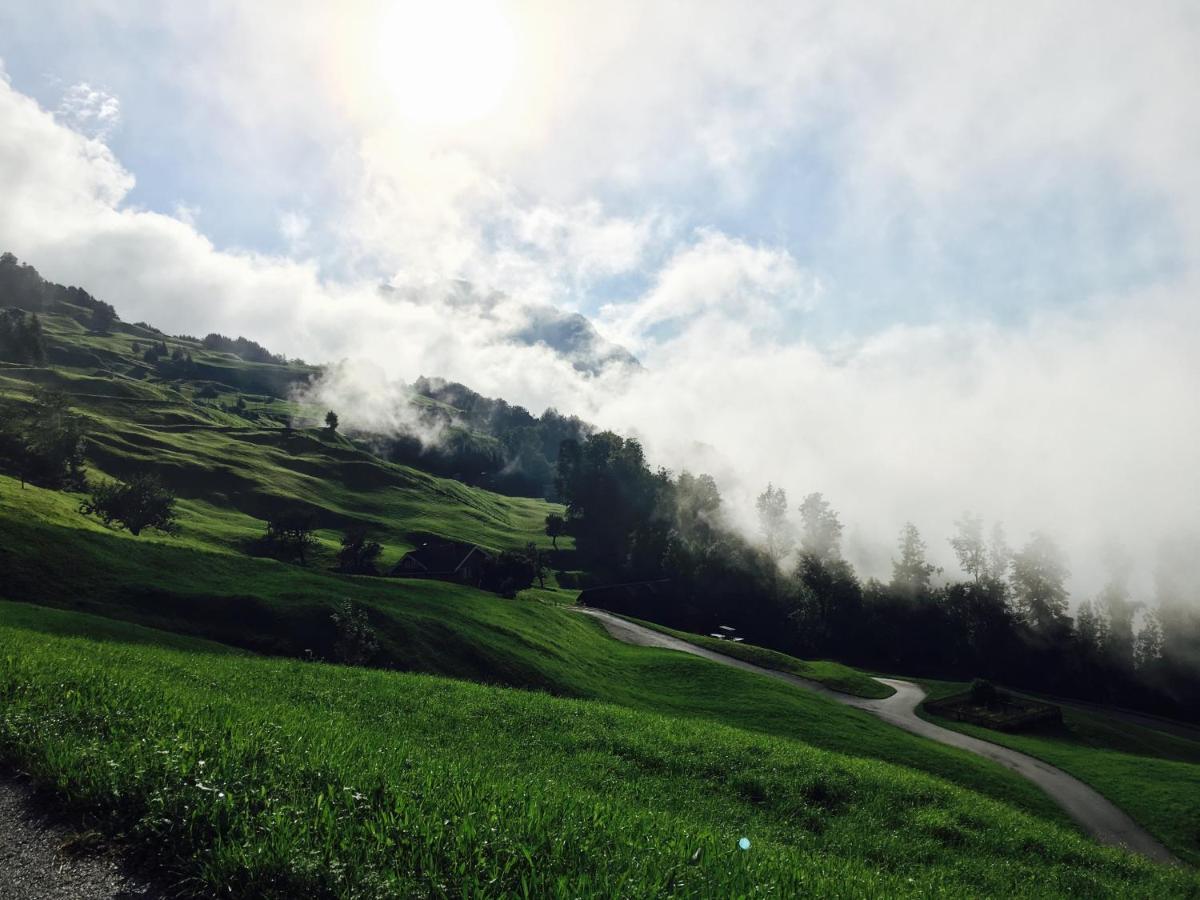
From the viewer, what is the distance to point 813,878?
31.1 feet

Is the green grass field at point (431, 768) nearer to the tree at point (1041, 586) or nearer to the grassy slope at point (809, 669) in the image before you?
the grassy slope at point (809, 669)

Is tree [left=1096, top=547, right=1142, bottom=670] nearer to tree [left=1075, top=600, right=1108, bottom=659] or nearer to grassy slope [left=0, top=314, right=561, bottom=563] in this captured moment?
tree [left=1075, top=600, right=1108, bottom=659]

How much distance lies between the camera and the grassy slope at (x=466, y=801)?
7180 mm

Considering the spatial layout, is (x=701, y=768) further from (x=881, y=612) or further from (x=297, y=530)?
(x=881, y=612)

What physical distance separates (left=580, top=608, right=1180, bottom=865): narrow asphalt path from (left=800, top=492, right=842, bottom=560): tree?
47.3m

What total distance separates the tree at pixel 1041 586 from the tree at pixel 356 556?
128m

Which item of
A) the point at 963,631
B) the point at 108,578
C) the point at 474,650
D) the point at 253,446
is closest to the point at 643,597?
the point at 963,631

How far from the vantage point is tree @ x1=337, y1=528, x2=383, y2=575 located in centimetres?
12038

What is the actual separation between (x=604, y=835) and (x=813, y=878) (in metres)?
3.20

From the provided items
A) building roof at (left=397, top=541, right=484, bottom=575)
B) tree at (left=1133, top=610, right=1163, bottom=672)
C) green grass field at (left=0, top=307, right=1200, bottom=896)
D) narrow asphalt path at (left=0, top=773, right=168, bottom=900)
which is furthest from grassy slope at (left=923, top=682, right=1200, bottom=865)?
building roof at (left=397, top=541, right=484, bottom=575)

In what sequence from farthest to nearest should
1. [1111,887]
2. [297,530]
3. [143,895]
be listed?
[297,530] → [1111,887] → [143,895]

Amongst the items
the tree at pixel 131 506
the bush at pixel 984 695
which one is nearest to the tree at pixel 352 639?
the tree at pixel 131 506

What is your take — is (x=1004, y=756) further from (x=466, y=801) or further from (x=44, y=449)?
(x=44, y=449)

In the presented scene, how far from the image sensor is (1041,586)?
134 metres
